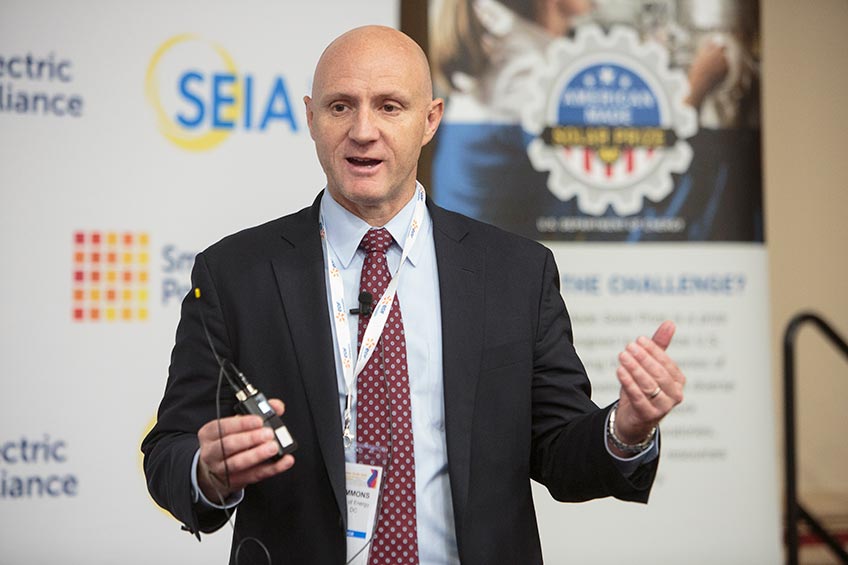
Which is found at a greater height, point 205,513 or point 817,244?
point 817,244

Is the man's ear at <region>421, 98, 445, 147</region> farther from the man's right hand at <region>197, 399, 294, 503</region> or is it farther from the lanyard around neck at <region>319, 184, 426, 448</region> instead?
the man's right hand at <region>197, 399, 294, 503</region>

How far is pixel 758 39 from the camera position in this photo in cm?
449

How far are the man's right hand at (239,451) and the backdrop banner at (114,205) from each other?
2258 millimetres

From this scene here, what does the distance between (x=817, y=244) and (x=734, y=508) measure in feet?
6.87

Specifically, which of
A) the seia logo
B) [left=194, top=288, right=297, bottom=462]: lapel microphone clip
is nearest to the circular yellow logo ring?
the seia logo

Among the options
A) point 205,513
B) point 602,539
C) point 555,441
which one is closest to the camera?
point 205,513

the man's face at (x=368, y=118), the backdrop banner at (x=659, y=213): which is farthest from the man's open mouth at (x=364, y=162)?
the backdrop banner at (x=659, y=213)

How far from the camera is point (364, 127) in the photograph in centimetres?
195

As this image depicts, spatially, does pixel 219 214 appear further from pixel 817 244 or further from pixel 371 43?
pixel 817 244

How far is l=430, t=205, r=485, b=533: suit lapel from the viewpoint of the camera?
186 cm

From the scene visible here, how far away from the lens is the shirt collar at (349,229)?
2.03m

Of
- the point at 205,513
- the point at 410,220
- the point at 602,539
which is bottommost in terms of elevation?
the point at 602,539

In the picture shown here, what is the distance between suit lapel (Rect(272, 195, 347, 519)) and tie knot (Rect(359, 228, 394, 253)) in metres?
0.09

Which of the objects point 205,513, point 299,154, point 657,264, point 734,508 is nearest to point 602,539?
point 734,508
